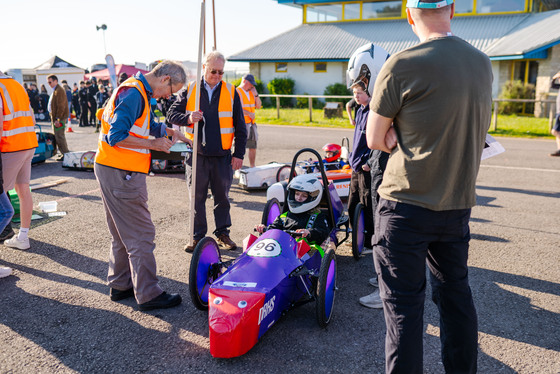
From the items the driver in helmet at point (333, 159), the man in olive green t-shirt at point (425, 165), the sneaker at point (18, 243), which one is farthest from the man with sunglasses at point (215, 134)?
the man in olive green t-shirt at point (425, 165)

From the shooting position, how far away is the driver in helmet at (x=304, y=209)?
496 centimetres

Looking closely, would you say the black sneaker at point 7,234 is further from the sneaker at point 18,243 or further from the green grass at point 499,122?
the green grass at point 499,122

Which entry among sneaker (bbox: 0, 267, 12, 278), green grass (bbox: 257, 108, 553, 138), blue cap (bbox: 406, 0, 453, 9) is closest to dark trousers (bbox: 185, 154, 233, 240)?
sneaker (bbox: 0, 267, 12, 278)

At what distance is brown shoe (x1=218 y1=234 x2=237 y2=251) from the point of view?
5.75 m

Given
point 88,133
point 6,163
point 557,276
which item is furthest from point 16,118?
point 88,133

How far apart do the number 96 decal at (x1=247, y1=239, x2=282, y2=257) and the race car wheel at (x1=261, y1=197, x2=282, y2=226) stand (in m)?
1.10

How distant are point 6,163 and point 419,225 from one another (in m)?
4.74

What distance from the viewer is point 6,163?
541cm

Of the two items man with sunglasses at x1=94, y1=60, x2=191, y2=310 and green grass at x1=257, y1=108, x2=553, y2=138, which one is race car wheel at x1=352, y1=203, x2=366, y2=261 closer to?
man with sunglasses at x1=94, y1=60, x2=191, y2=310

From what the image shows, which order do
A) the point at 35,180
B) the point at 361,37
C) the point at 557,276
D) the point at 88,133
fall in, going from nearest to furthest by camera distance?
the point at 557,276
the point at 35,180
the point at 88,133
the point at 361,37

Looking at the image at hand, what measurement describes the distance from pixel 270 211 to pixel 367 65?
203 centimetres

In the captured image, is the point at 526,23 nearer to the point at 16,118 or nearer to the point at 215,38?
the point at 215,38

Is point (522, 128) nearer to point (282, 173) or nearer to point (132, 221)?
point (282, 173)

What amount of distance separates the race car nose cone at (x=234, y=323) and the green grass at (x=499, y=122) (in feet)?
49.9
